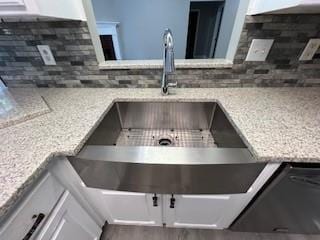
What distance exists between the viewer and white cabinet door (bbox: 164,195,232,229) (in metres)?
0.79

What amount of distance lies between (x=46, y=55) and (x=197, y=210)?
133 cm

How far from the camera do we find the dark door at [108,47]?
279 cm

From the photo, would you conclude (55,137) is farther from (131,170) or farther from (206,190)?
(206,190)

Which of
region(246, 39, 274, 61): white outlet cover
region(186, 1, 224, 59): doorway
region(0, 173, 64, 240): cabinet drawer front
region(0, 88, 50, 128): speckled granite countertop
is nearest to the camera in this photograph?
region(0, 173, 64, 240): cabinet drawer front

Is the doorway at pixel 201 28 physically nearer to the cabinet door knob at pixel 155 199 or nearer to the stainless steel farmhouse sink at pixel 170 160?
the stainless steel farmhouse sink at pixel 170 160

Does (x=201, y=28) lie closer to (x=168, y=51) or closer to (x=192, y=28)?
(x=192, y=28)

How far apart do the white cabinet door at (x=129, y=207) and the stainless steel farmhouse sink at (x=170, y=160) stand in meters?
0.09

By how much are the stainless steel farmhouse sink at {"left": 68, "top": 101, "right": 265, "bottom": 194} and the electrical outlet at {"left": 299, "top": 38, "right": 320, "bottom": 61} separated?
22.5 inches

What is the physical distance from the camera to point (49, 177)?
0.60 metres

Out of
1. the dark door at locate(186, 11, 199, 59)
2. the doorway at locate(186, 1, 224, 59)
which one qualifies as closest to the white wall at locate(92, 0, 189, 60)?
the doorway at locate(186, 1, 224, 59)

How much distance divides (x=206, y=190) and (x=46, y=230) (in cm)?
67

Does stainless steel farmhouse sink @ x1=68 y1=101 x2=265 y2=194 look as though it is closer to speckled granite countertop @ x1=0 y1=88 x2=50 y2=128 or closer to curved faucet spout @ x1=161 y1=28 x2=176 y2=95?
curved faucet spout @ x1=161 y1=28 x2=176 y2=95

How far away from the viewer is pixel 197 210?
2.88ft

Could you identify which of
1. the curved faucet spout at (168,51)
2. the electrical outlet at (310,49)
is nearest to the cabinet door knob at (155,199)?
the curved faucet spout at (168,51)
